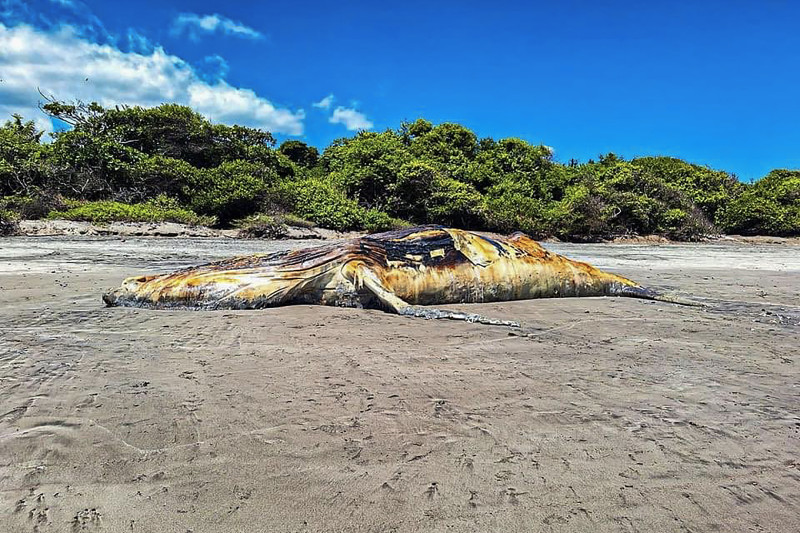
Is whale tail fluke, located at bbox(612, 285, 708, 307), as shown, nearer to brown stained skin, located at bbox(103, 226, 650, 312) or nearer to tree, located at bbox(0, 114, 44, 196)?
brown stained skin, located at bbox(103, 226, 650, 312)

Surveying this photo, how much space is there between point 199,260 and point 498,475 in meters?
Result: 9.52

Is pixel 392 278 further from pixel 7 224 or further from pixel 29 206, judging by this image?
pixel 29 206

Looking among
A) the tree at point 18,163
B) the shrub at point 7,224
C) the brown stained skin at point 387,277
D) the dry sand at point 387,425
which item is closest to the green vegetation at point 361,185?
the tree at point 18,163

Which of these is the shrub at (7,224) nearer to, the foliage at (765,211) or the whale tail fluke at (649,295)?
the whale tail fluke at (649,295)

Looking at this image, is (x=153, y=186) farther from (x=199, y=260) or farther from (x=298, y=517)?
(x=298, y=517)

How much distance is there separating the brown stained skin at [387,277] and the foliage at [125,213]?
14.4 meters

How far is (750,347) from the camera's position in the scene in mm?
4129

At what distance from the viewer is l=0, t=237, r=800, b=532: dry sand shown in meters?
1.79

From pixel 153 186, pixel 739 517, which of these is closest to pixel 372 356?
pixel 739 517

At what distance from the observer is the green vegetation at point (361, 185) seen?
20672 millimetres

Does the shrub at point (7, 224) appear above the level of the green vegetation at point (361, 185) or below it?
below

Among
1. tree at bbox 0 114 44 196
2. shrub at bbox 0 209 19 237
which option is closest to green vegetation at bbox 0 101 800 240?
tree at bbox 0 114 44 196

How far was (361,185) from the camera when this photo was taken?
23.6 meters

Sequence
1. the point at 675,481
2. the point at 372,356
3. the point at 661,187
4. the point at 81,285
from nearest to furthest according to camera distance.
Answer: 1. the point at 675,481
2. the point at 372,356
3. the point at 81,285
4. the point at 661,187
